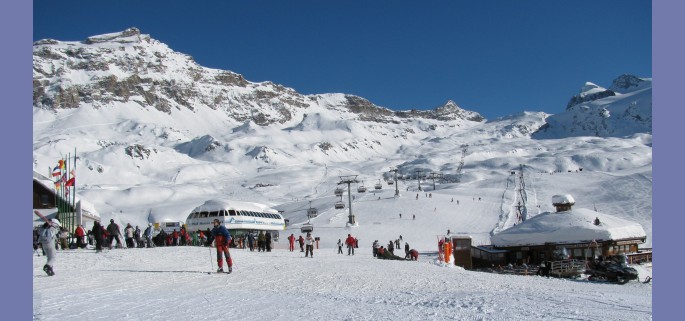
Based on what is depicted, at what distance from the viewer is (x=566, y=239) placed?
106 ft

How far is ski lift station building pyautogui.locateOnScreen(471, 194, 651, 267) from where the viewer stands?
105ft

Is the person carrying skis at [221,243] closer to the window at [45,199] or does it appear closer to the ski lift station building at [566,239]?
the ski lift station building at [566,239]

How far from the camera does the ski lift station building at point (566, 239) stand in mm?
31969

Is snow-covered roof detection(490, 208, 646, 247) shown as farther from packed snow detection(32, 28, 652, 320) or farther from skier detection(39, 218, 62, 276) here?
skier detection(39, 218, 62, 276)

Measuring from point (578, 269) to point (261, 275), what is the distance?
16185mm

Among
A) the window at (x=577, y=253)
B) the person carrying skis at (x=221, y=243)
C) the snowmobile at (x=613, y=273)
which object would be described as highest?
the person carrying skis at (x=221, y=243)

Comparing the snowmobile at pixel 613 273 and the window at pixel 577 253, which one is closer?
the snowmobile at pixel 613 273

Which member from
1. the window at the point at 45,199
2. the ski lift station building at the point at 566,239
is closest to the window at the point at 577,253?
the ski lift station building at the point at 566,239

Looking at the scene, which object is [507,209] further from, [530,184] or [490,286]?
[490,286]

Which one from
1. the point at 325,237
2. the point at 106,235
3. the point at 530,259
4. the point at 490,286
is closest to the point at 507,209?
the point at 325,237

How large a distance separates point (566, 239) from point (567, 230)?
18.6 inches

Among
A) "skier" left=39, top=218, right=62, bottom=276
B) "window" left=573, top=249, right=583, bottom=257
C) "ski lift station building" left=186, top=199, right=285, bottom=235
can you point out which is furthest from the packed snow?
"window" left=573, top=249, right=583, bottom=257

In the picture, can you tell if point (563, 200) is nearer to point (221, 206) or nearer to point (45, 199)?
point (221, 206)

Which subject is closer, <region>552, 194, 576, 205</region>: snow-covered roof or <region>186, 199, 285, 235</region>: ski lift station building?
<region>552, 194, 576, 205</region>: snow-covered roof
